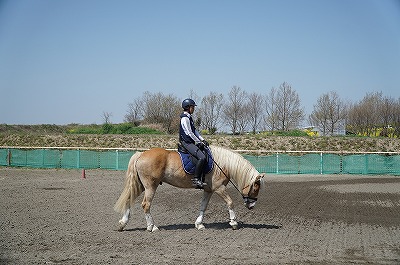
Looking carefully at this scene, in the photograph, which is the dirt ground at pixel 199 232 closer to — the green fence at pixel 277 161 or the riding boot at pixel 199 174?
the riding boot at pixel 199 174

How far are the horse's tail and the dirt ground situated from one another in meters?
0.48

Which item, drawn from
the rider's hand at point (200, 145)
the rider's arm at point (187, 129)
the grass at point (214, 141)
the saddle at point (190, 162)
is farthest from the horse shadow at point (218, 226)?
the grass at point (214, 141)

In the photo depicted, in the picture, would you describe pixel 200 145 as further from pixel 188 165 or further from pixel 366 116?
pixel 366 116

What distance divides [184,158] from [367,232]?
146 inches

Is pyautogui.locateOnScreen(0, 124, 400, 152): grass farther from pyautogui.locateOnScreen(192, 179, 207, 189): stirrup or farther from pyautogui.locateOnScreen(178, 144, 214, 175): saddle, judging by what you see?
pyautogui.locateOnScreen(192, 179, 207, 189): stirrup

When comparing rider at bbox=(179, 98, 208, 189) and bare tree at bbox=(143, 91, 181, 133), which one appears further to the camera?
bare tree at bbox=(143, 91, 181, 133)

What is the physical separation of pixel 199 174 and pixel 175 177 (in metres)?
0.50

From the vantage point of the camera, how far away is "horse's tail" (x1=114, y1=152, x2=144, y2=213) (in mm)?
8664

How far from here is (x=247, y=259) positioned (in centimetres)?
632

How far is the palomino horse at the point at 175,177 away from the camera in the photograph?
877 centimetres

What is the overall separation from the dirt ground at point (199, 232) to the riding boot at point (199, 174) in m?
0.88

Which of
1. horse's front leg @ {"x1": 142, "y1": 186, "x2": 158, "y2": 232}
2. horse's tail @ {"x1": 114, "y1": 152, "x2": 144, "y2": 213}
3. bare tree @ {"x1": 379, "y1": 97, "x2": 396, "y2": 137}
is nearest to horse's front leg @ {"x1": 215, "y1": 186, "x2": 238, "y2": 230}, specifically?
horse's front leg @ {"x1": 142, "y1": 186, "x2": 158, "y2": 232}

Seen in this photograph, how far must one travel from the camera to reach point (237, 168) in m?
9.16

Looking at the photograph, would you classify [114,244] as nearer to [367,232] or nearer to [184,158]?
[184,158]
